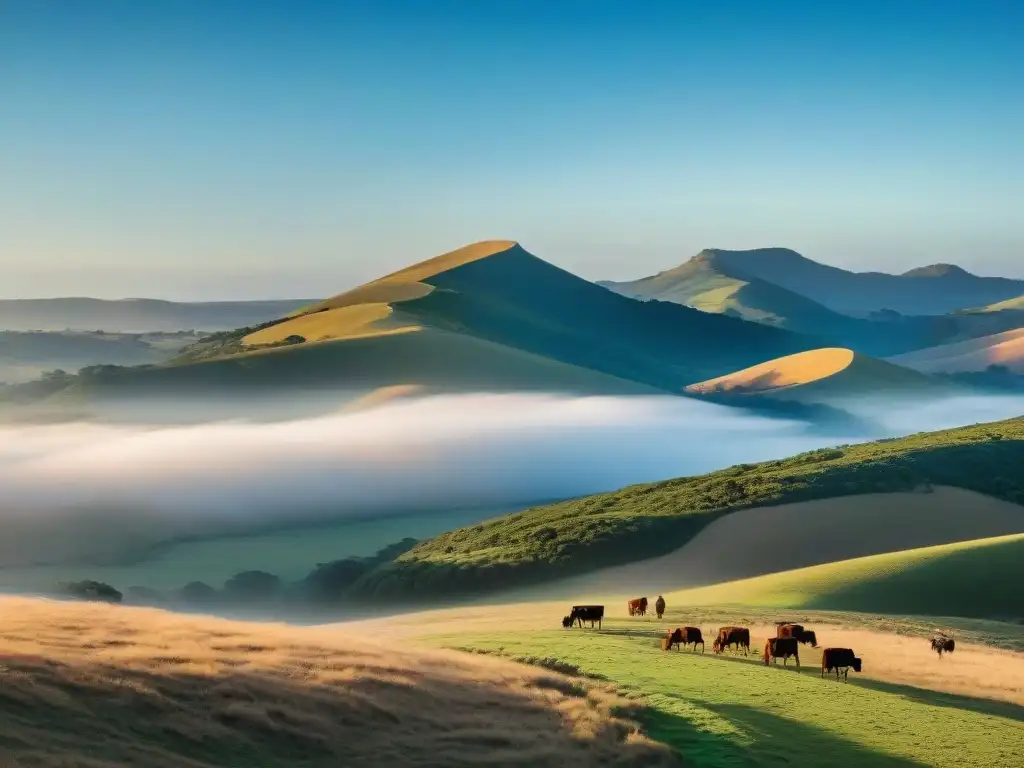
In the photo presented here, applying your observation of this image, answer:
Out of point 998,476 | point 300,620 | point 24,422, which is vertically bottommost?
point 300,620

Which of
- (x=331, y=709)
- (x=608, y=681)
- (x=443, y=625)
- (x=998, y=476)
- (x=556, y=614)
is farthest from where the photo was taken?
(x=998, y=476)

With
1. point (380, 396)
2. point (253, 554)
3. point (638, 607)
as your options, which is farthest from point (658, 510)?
point (380, 396)

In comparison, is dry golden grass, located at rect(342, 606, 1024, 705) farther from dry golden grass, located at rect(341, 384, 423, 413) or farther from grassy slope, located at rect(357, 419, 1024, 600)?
dry golden grass, located at rect(341, 384, 423, 413)

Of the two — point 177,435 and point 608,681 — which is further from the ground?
point 177,435

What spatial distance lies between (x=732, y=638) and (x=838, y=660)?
3.10m

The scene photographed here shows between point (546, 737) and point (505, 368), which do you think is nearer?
point (546, 737)

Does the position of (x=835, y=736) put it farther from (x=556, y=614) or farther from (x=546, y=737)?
(x=556, y=614)

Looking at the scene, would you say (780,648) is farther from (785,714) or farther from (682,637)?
(785,714)

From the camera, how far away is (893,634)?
33.0 meters

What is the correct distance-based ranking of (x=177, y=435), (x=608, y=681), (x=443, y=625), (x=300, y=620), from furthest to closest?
(x=177, y=435), (x=300, y=620), (x=443, y=625), (x=608, y=681)

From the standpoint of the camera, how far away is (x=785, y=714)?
2208cm

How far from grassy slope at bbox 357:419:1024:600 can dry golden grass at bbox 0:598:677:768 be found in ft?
113

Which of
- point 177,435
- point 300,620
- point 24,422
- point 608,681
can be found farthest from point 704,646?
point 24,422

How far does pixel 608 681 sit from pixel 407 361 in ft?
492
